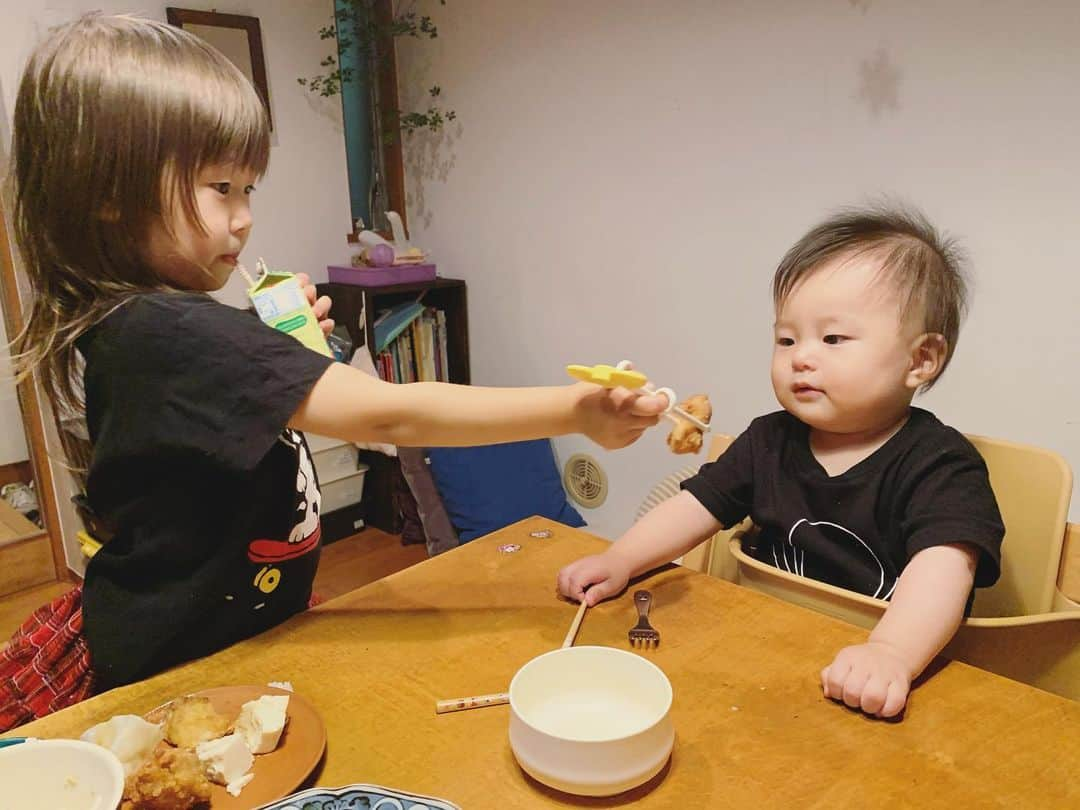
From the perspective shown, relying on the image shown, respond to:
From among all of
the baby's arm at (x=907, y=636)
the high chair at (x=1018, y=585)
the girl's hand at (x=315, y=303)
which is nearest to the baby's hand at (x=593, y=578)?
the high chair at (x=1018, y=585)

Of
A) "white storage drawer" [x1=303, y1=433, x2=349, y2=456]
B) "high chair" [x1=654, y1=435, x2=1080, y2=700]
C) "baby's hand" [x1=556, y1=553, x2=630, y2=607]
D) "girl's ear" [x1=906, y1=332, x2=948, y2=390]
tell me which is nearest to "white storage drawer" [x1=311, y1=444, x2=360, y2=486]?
"white storage drawer" [x1=303, y1=433, x2=349, y2=456]

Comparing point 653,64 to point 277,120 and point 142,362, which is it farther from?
point 142,362

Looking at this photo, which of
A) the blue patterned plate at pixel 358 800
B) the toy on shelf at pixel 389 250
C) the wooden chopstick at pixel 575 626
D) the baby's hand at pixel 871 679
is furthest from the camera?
the toy on shelf at pixel 389 250

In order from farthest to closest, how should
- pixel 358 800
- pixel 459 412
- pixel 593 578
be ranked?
pixel 593 578
pixel 459 412
pixel 358 800

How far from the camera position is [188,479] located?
811mm

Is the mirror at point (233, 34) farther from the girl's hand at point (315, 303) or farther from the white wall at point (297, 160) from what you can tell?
the girl's hand at point (315, 303)

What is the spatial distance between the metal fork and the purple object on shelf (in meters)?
1.93

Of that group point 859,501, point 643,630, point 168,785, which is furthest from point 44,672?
point 859,501

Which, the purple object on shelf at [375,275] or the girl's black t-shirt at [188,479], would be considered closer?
the girl's black t-shirt at [188,479]

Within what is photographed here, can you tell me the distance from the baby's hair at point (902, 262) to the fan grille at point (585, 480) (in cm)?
148

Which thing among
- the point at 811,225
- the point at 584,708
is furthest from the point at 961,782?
the point at 811,225

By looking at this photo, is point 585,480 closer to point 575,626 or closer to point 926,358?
point 926,358

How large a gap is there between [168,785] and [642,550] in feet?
1.84

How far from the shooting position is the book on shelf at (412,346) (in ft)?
8.75
